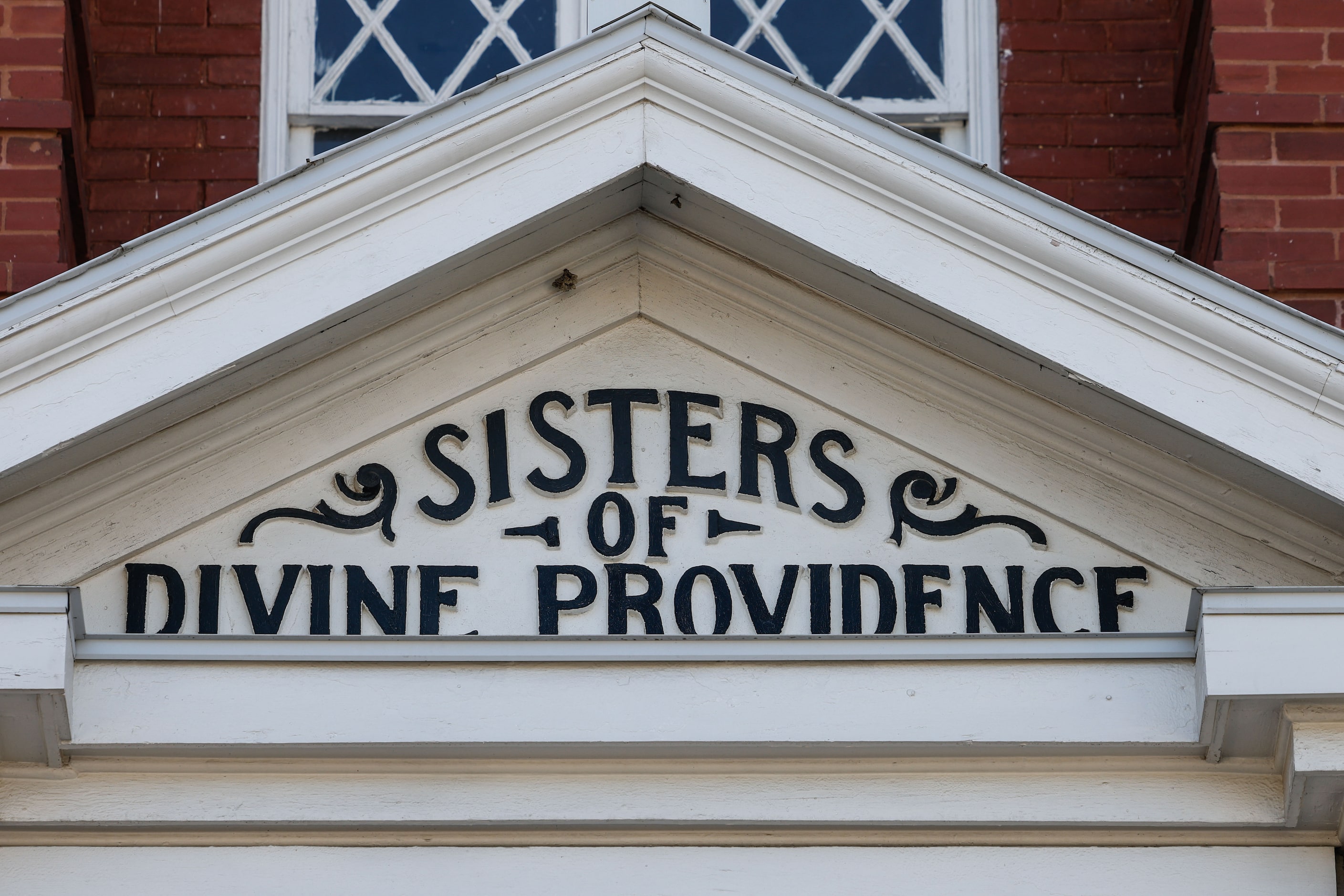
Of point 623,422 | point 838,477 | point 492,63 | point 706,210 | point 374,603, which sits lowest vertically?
point 374,603

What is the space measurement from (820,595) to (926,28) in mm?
2509

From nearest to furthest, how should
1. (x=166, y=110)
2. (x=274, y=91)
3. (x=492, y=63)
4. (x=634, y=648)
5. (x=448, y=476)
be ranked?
(x=634, y=648)
(x=448, y=476)
(x=166, y=110)
(x=274, y=91)
(x=492, y=63)

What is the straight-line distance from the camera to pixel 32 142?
4.70m

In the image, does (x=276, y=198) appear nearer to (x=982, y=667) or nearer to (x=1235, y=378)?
(x=982, y=667)

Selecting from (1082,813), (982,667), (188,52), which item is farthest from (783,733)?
(188,52)

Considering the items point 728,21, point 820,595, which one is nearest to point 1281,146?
point 728,21

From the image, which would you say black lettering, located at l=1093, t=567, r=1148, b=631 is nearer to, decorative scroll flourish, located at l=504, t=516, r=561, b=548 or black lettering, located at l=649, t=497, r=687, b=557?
black lettering, located at l=649, t=497, r=687, b=557

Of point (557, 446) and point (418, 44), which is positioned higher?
Answer: point (418, 44)

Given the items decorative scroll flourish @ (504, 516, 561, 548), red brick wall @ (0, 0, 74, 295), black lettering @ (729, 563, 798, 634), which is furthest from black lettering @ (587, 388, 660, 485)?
red brick wall @ (0, 0, 74, 295)

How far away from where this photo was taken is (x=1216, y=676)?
3.43m

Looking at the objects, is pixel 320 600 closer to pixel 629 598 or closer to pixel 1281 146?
pixel 629 598

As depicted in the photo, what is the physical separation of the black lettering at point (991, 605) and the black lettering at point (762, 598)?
1.30ft

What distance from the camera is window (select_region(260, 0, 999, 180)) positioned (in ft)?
18.1

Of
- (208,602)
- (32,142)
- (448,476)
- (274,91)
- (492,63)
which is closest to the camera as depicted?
(208,602)
